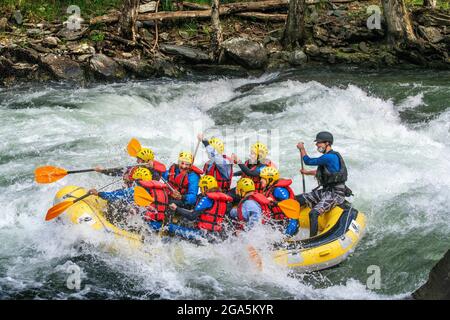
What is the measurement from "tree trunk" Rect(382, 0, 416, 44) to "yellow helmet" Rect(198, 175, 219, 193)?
7.89m

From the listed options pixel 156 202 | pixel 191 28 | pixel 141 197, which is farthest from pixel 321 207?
pixel 191 28

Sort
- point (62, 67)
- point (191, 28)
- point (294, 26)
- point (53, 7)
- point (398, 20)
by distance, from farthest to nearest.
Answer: point (53, 7) < point (191, 28) < point (294, 26) < point (398, 20) < point (62, 67)

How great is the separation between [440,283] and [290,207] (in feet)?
7.32

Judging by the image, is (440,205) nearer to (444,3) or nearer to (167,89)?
(167,89)

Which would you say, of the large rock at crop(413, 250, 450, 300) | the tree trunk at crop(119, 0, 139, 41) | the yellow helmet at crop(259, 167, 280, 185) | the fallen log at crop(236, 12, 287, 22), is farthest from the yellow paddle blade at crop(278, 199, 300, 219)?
the fallen log at crop(236, 12, 287, 22)

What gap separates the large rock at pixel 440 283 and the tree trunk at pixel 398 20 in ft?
30.3

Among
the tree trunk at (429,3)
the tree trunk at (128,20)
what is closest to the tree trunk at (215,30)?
the tree trunk at (128,20)

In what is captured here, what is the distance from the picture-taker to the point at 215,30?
13.4m

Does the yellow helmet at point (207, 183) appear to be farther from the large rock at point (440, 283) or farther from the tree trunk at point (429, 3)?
the tree trunk at point (429, 3)

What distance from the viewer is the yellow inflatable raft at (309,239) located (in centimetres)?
685

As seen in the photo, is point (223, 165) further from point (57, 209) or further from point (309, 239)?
point (57, 209)

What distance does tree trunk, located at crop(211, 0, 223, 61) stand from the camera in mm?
13414

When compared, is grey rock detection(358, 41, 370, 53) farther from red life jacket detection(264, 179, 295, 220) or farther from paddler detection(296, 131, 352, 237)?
red life jacket detection(264, 179, 295, 220)
